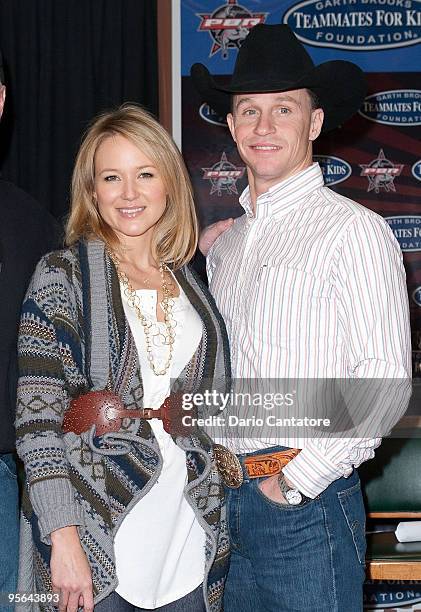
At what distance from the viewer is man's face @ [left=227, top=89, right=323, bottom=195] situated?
192 centimetres

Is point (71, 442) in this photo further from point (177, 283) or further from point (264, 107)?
point (264, 107)

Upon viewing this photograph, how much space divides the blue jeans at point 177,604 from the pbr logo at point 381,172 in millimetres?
2303

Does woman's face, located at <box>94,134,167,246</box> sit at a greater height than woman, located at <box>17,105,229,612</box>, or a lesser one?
greater

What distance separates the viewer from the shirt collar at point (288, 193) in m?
1.91

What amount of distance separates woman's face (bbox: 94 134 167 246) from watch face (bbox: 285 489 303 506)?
59 cm

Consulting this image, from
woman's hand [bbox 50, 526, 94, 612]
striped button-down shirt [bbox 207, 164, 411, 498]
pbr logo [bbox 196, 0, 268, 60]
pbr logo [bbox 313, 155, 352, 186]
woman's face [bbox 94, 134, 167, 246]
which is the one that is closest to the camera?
woman's hand [bbox 50, 526, 94, 612]

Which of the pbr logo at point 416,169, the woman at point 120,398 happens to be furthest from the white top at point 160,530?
the pbr logo at point 416,169

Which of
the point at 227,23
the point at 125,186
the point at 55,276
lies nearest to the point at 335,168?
the point at 227,23

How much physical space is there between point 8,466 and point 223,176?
2.07 meters

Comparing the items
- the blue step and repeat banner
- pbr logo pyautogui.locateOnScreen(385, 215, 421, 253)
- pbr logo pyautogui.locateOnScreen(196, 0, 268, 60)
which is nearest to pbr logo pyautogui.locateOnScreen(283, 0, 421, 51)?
the blue step and repeat banner

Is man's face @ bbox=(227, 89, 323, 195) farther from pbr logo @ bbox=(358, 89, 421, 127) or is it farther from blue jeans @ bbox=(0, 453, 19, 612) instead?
pbr logo @ bbox=(358, 89, 421, 127)

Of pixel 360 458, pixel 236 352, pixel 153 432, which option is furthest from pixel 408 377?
pixel 153 432

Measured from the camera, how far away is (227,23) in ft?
11.8

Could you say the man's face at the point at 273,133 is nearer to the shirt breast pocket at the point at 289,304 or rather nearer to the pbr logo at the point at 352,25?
the shirt breast pocket at the point at 289,304
